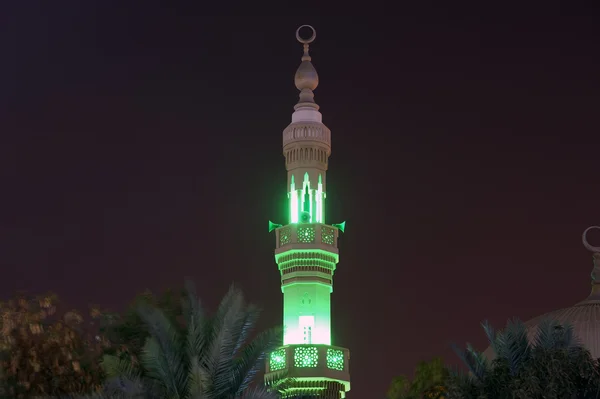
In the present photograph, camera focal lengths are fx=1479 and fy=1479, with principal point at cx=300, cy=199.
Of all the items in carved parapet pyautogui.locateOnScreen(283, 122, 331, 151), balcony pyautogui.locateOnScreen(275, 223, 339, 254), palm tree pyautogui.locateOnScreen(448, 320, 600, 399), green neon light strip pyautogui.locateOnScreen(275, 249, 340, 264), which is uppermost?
carved parapet pyautogui.locateOnScreen(283, 122, 331, 151)

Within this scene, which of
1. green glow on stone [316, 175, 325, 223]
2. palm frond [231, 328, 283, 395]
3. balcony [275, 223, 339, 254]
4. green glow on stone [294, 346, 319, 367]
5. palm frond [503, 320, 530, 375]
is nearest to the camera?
palm frond [231, 328, 283, 395]

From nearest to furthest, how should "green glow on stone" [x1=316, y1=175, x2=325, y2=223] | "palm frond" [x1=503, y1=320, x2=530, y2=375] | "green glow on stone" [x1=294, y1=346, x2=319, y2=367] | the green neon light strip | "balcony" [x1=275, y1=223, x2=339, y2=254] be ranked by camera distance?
"palm frond" [x1=503, y1=320, x2=530, y2=375], "green glow on stone" [x1=294, y1=346, x2=319, y2=367], the green neon light strip, "balcony" [x1=275, y1=223, x2=339, y2=254], "green glow on stone" [x1=316, y1=175, x2=325, y2=223]

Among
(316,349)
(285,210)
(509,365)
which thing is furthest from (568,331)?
(285,210)

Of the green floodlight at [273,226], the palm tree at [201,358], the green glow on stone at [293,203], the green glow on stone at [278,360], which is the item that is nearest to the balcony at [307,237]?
the green floodlight at [273,226]

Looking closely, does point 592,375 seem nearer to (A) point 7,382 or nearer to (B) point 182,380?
(B) point 182,380

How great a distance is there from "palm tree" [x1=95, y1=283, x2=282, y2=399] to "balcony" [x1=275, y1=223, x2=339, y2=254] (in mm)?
17086

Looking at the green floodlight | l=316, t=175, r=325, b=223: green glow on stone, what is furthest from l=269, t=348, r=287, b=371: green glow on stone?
l=316, t=175, r=325, b=223: green glow on stone

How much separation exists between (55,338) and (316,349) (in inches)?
550

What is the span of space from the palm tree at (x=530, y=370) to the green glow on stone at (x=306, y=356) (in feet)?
49.8

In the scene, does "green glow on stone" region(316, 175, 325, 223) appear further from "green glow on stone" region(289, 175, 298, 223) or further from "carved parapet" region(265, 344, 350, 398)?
"carved parapet" region(265, 344, 350, 398)

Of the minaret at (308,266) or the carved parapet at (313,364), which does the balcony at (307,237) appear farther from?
the carved parapet at (313,364)

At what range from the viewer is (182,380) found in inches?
1170

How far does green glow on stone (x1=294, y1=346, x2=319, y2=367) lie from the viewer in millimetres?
46312

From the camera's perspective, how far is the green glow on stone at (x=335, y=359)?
46.6m
